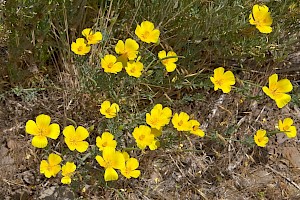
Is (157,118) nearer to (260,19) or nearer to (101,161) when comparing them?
(101,161)

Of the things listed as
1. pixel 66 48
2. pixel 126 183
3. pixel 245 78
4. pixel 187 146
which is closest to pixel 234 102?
pixel 245 78

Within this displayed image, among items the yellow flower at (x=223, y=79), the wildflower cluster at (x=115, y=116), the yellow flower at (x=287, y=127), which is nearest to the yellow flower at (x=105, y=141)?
the wildflower cluster at (x=115, y=116)

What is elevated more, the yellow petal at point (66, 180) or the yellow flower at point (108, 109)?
the yellow flower at point (108, 109)

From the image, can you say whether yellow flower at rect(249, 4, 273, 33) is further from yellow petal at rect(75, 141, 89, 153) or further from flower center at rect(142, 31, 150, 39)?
yellow petal at rect(75, 141, 89, 153)

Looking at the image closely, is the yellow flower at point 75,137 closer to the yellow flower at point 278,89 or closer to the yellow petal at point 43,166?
the yellow petal at point 43,166

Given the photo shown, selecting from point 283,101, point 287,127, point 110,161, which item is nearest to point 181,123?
point 110,161

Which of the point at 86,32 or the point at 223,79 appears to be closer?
the point at 86,32

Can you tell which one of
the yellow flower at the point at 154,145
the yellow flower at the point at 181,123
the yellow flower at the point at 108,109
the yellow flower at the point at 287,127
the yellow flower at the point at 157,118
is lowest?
the yellow flower at the point at 287,127

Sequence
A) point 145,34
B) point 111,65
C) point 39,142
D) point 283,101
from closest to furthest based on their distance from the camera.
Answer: point 39,142 → point 111,65 → point 145,34 → point 283,101

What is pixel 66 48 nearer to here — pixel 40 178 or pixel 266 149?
pixel 40 178
